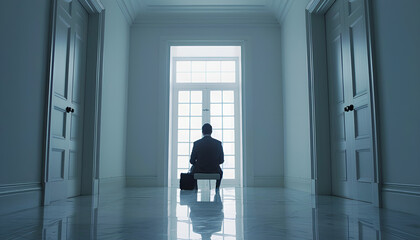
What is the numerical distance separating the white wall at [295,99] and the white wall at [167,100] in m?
0.24

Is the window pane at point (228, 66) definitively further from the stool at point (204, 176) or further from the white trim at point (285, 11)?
the stool at point (204, 176)

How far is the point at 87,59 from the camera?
4.55 m

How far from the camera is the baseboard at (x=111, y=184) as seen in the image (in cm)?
471

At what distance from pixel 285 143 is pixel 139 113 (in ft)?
9.00

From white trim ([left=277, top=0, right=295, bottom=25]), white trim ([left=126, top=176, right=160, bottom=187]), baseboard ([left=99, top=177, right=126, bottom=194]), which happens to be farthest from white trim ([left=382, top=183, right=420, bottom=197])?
white trim ([left=126, top=176, right=160, bottom=187])

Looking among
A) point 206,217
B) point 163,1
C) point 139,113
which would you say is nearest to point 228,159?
point 139,113

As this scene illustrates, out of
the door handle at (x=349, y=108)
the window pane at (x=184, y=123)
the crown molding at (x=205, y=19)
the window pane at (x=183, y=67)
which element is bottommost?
the door handle at (x=349, y=108)

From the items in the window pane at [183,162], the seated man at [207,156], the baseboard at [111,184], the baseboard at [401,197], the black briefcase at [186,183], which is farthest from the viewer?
the window pane at [183,162]

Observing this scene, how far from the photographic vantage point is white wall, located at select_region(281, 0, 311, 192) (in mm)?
4977

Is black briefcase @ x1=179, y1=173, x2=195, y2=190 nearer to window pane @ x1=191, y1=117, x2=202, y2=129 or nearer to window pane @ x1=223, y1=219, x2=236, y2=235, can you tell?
window pane @ x1=191, y1=117, x2=202, y2=129

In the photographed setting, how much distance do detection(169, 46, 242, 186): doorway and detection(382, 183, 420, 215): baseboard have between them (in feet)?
16.7

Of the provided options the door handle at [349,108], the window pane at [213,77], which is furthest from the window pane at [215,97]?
the door handle at [349,108]

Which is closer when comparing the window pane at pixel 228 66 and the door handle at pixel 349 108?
the door handle at pixel 349 108

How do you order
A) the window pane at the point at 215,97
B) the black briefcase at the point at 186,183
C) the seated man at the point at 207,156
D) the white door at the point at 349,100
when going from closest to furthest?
the white door at the point at 349,100, the black briefcase at the point at 186,183, the seated man at the point at 207,156, the window pane at the point at 215,97
